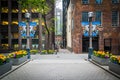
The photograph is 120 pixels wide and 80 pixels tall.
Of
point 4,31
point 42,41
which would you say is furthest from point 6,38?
point 42,41

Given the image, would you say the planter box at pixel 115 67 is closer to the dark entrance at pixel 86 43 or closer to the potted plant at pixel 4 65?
the potted plant at pixel 4 65

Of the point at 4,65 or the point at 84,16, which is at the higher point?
the point at 84,16

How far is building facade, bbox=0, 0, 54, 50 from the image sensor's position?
83375 millimetres

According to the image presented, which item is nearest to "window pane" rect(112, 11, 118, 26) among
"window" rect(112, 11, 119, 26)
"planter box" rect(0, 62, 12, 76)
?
"window" rect(112, 11, 119, 26)

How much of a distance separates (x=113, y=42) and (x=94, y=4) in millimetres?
7240

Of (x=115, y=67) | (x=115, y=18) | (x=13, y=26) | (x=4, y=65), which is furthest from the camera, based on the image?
(x=13, y=26)

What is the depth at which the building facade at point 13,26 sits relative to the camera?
83375mm

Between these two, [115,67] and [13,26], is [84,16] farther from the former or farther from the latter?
[115,67]

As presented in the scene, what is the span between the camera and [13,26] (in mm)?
84062

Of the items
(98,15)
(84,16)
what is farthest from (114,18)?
(84,16)

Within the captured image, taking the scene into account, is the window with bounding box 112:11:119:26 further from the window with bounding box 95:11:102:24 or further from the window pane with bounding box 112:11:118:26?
the window with bounding box 95:11:102:24

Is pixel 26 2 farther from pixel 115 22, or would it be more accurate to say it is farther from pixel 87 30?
pixel 87 30

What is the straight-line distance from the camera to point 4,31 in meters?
84.9

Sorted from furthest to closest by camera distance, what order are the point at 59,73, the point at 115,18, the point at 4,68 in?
the point at 115,18 → the point at 59,73 → the point at 4,68
